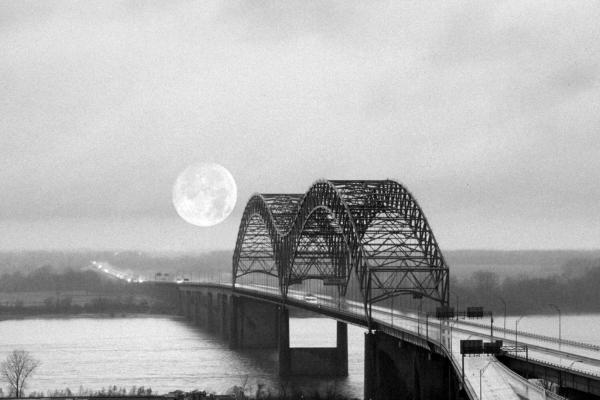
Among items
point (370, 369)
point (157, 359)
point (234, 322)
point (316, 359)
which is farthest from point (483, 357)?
point (234, 322)

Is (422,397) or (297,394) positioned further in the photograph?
(297,394)

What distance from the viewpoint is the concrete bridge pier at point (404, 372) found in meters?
73.9

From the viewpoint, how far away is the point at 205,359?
445 ft

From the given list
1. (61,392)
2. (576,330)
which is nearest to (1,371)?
(61,392)

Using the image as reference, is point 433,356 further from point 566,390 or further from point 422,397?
point 566,390

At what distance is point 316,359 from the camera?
403ft

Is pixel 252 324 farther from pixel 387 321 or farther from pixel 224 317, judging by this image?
pixel 387 321

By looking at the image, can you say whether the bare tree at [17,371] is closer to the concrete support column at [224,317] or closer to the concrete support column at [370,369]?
the concrete support column at [370,369]

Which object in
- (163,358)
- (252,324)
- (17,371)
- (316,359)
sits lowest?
(163,358)

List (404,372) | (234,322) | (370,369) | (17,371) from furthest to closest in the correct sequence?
(234,322)
(17,371)
(370,369)
(404,372)

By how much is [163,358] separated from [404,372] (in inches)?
2199

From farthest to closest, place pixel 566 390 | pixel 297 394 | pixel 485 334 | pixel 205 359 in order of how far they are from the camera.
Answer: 1. pixel 205 359
2. pixel 297 394
3. pixel 485 334
4. pixel 566 390

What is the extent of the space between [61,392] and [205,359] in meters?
44.7

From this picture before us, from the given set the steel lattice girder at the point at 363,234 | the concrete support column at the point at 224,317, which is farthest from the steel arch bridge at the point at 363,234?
the concrete support column at the point at 224,317
